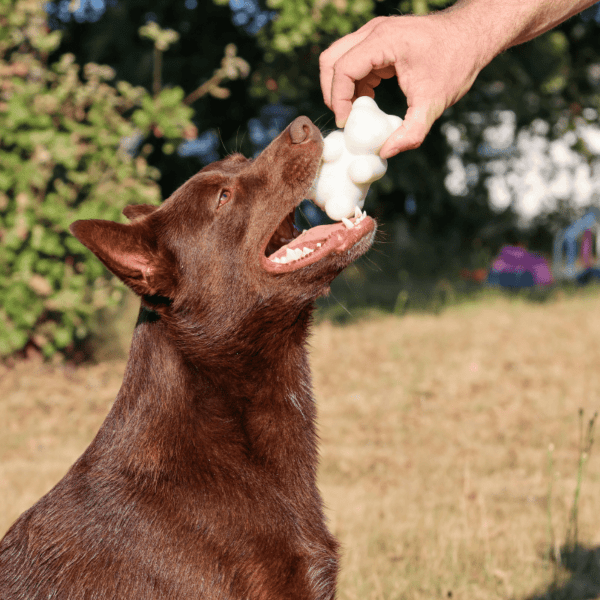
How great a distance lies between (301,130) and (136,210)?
3.43 ft

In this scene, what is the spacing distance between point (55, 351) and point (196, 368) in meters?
5.21

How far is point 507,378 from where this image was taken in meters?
7.53

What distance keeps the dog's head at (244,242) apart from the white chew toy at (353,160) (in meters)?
0.06

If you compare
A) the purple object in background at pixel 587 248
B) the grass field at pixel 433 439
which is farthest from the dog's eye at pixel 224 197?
the purple object in background at pixel 587 248

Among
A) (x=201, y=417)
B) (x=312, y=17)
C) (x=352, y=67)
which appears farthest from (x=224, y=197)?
(x=312, y=17)

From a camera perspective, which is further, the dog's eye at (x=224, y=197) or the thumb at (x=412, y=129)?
the dog's eye at (x=224, y=197)

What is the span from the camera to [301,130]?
9.73ft

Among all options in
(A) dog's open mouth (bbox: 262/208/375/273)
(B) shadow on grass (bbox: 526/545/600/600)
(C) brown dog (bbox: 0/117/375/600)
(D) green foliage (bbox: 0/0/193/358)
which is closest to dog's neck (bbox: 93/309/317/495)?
Result: (C) brown dog (bbox: 0/117/375/600)

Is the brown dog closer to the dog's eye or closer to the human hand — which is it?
the dog's eye

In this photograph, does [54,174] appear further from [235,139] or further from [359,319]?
[359,319]

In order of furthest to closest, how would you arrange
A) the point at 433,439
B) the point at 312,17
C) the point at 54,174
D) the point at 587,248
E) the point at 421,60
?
the point at 587,248, the point at 312,17, the point at 54,174, the point at 433,439, the point at 421,60

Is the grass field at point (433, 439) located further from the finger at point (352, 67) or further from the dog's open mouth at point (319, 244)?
the finger at point (352, 67)

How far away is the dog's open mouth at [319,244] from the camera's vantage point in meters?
2.84

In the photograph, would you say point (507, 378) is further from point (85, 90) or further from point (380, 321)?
point (85, 90)
